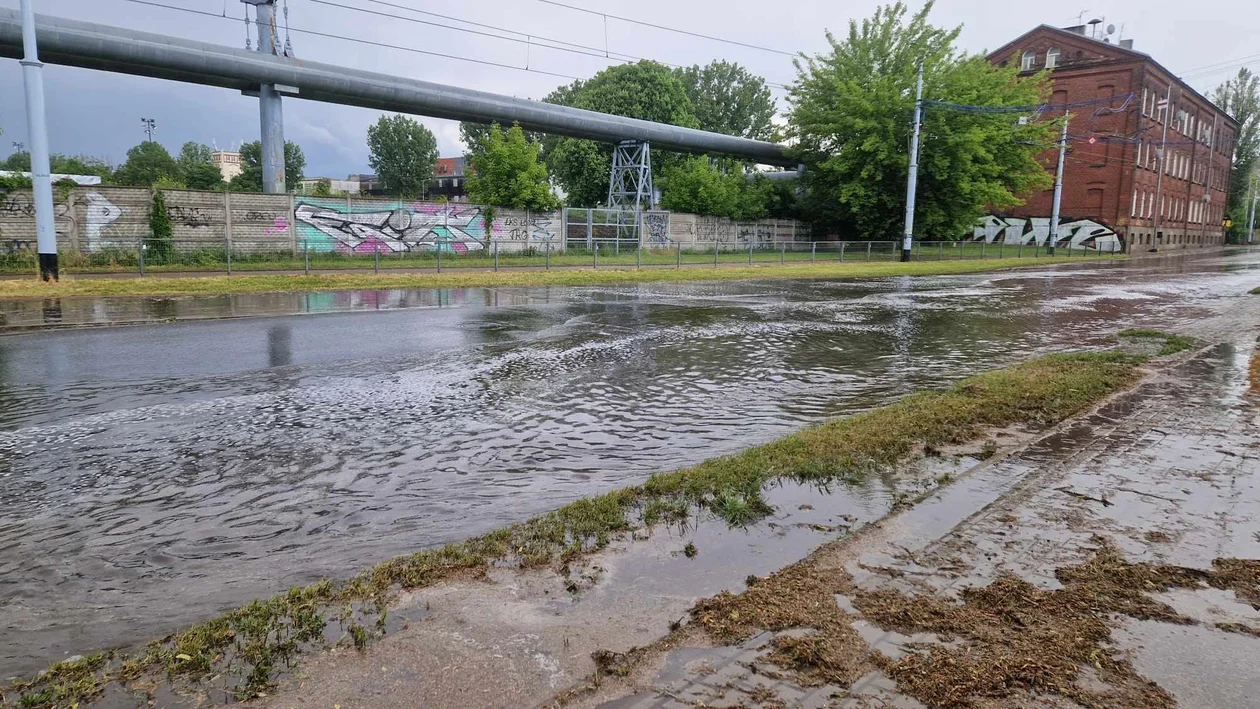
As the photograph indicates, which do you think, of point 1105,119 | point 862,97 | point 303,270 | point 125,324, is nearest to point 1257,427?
point 125,324

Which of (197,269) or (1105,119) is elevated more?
(1105,119)

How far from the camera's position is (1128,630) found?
335 centimetres

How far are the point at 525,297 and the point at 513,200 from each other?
17950mm

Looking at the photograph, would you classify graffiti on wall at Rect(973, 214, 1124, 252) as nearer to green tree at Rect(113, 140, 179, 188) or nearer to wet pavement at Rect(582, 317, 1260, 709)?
wet pavement at Rect(582, 317, 1260, 709)

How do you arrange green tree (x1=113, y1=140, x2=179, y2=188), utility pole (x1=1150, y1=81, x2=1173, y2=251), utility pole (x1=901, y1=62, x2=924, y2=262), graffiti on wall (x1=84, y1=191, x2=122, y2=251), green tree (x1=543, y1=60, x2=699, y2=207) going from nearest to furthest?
graffiti on wall (x1=84, y1=191, x2=122, y2=251)
utility pole (x1=901, y1=62, x2=924, y2=262)
green tree (x1=543, y1=60, x2=699, y2=207)
utility pole (x1=1150, y1=81, x2=1173, y2=251)
green tree (x1=113, y1=140, x2=179, y2=188)

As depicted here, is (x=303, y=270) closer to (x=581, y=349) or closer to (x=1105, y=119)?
(x=581, y=349)

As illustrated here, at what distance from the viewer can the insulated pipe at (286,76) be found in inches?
1054

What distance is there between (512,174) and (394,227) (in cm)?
653

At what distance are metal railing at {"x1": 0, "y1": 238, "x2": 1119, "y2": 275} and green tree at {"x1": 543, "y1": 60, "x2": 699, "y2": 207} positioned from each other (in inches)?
648

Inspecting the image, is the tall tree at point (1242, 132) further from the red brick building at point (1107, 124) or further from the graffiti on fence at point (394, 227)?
the graffiti on fence at point (394, 227)

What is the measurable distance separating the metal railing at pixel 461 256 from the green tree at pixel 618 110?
16.5m

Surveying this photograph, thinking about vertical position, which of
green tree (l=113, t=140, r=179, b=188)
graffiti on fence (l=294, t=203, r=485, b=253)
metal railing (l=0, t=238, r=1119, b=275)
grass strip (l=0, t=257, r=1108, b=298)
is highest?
green tree (l=113, t=140, r=179, b=188)

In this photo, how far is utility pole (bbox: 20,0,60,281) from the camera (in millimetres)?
17844

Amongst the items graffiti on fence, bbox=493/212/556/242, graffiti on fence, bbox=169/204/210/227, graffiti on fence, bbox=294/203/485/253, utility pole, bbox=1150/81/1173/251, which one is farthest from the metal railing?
utility pole, bbox=1150/81/1173/251
